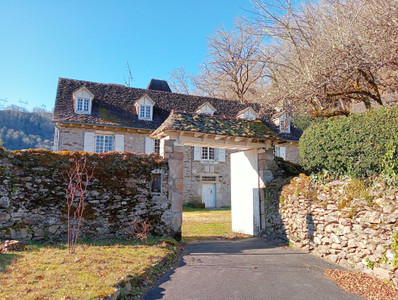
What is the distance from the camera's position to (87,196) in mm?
7734

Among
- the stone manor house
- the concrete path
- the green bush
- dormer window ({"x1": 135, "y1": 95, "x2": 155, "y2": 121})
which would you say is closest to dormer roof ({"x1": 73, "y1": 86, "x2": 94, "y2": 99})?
the stone manor house

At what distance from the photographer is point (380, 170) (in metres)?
5.84

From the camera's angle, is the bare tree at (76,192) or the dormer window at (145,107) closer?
the bare tree at (76,192)

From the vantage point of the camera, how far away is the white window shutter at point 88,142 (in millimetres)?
15891

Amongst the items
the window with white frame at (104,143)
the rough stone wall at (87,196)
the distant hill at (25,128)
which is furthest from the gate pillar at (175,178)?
the distant hill at (25,128)

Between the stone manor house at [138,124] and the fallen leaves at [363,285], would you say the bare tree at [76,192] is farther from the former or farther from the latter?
the stone manor house at [138,124]

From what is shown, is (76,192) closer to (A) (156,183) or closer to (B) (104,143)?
A: (A) (156,183)

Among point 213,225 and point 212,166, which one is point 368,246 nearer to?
point 213,225

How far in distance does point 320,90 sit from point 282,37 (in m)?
1.99

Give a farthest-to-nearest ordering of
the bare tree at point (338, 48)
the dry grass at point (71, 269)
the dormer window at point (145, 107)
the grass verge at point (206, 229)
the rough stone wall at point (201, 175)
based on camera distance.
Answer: the rough stone wall at point (201, 175), the dormer window at point (145, 107), the grass verge at point (206, 229), the bare tree at point (338, 48), the dry grass at point (71, 269)

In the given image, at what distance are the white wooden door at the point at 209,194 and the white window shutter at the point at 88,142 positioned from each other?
7442 millimetres

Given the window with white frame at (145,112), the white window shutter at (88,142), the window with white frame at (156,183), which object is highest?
the window with white frame at (145,112)

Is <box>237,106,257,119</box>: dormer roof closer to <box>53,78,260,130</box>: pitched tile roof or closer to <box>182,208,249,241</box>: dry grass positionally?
<box>53,78,260,130</box>: pitched tile roof

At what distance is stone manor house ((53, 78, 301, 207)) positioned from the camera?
15914 millimetres
